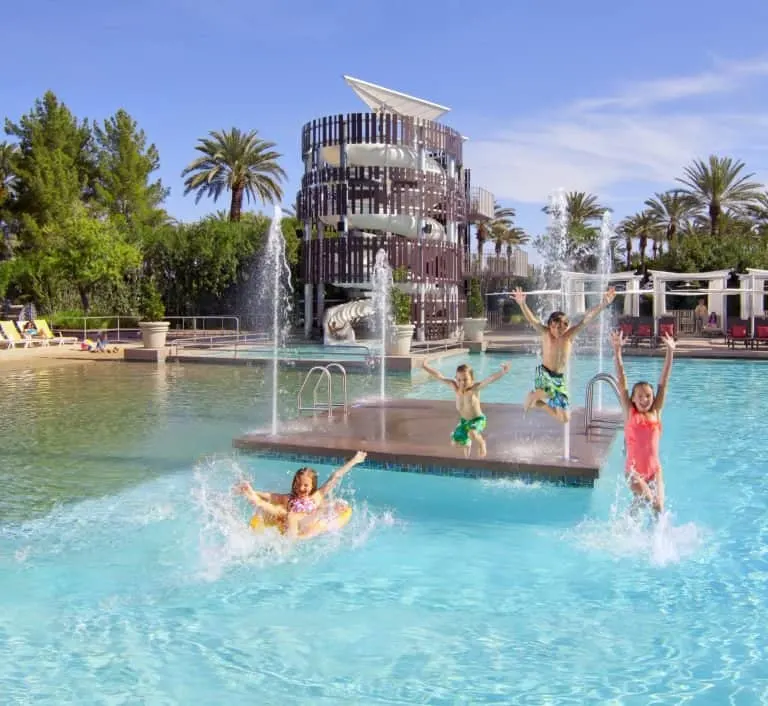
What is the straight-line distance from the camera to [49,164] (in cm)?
4697

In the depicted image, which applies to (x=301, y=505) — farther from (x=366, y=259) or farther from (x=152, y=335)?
(x=366, y=259)

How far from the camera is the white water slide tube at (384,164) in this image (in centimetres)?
3309

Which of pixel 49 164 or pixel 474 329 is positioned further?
pixel 49 164

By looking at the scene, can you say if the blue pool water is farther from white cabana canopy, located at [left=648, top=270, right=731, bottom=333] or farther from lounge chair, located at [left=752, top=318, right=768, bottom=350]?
white cabana canopy, located at [left=648, top=270, right=731, bottom=333]

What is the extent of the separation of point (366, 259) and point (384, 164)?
13.7 ft

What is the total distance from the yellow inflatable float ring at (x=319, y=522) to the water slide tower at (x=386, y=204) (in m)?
25.1

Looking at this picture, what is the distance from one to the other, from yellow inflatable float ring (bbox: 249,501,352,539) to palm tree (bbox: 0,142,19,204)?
4715cm

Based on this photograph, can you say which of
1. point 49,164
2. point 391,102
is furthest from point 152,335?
point 49,164


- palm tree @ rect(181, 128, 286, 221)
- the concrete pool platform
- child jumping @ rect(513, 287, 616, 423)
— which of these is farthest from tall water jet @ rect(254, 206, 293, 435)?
child jumping @ rect(513, 287, 616, 423)

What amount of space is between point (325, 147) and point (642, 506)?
1121 inches

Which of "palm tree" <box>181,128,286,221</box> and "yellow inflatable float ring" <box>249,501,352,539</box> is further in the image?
"palm tree" <box>181,128,286,221</box>

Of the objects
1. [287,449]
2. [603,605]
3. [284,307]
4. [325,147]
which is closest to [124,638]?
[603,605]

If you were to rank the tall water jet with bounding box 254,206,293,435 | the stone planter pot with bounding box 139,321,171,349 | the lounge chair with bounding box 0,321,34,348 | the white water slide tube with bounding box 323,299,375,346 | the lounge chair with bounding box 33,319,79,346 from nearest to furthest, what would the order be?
1. the stone planter pot with bounding box 139,321,171,349
2. the lounge chair with bounding box 0,321,34,348
3. the lounge chair with bounding box 33,319,79,346
4. the white water slide tube with bounding box 323,299,375,346
5. the tall water jet with bounding box 254,206,293,435

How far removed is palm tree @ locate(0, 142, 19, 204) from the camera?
48.2m
